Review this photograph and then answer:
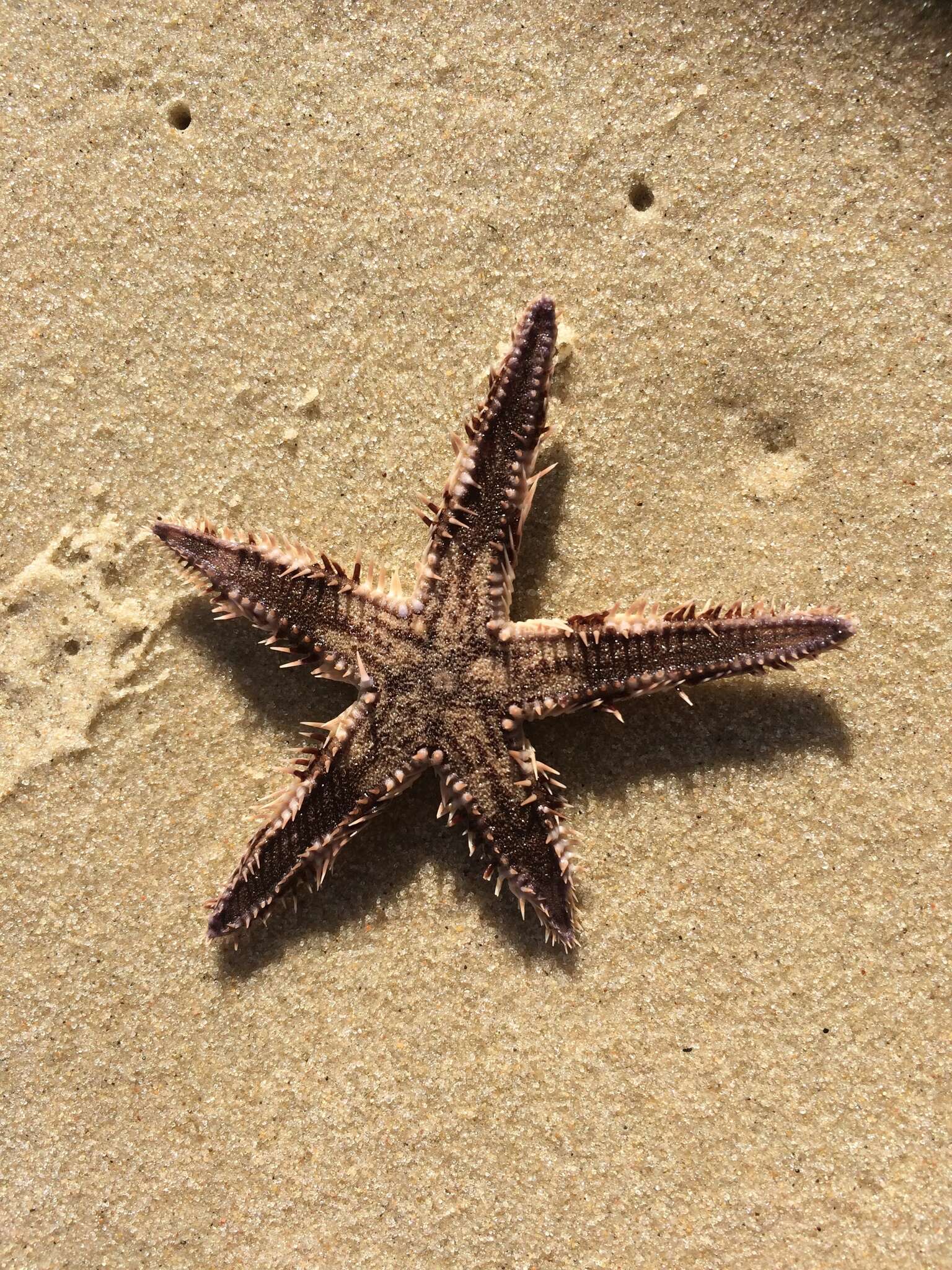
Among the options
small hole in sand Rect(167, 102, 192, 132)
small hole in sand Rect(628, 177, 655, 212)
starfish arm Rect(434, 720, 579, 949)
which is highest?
small hole in sand Rect(167, 102, 192, 132)

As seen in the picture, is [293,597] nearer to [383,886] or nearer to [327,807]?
[327,807]

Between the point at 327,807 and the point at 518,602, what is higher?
the point at 518,602

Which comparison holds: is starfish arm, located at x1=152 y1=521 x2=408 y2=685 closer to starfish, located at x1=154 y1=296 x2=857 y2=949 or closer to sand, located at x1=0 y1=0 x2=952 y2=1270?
starfish, located at x1=154 y1=296 x2=857 y2=949

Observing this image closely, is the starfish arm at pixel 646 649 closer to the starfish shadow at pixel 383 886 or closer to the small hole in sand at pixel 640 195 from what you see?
the starfish shadow at pixel 383 886

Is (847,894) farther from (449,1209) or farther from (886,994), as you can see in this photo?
(449,1209)

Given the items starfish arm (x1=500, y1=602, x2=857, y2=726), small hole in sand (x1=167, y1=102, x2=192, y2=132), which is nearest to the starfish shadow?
starfish arm (x1=500, y1=602, x2=857, y2=726)

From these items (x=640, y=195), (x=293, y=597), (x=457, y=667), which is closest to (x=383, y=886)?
(x=457, y=667)
